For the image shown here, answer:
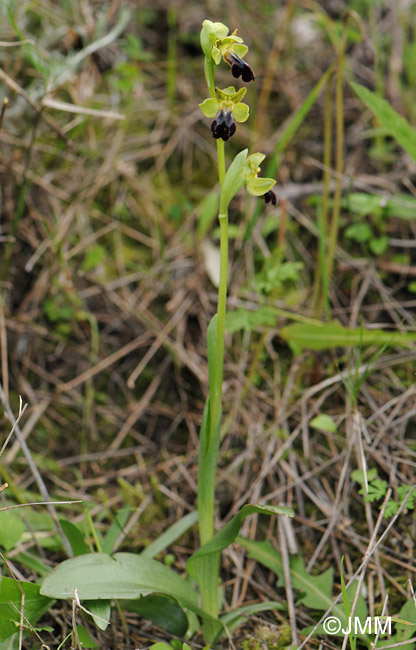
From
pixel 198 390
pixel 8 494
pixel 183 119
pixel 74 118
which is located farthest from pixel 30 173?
pixel 8 494

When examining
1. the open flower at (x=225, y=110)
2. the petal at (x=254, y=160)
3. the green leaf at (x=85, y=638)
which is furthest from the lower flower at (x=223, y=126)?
the green leaf at (x=85, y=638)

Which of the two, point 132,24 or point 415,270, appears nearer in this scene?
point 415,270

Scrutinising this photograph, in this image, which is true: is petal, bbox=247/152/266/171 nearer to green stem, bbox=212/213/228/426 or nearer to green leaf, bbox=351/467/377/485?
green stem, bbox=212/213/228/426

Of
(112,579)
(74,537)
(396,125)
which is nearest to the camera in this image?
(112,579)

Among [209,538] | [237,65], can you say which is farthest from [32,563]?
[237,65]

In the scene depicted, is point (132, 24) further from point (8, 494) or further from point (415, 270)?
point (8, 494)

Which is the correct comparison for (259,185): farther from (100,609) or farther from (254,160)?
(100,609)

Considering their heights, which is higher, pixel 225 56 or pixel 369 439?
pixel 225 56
